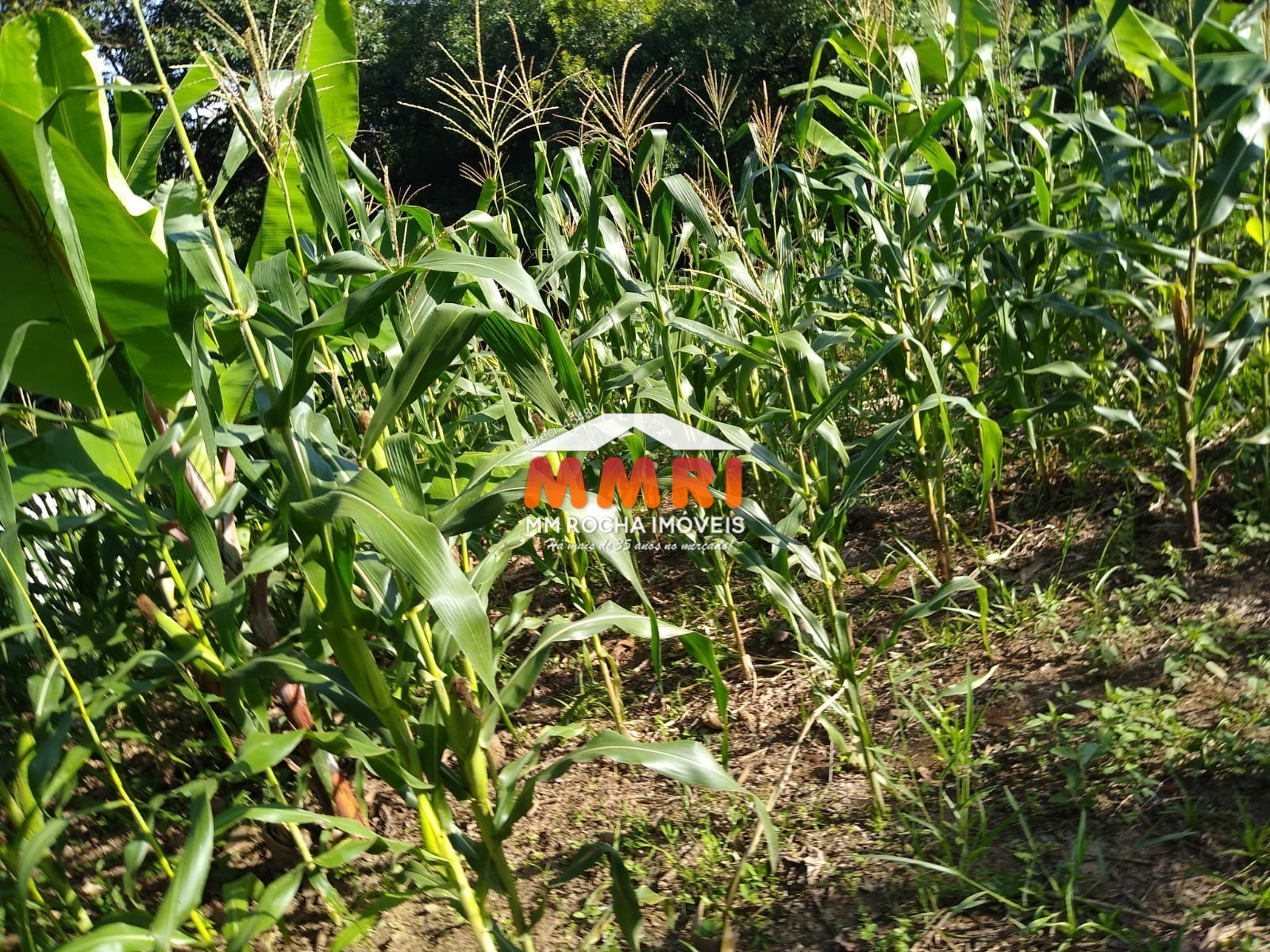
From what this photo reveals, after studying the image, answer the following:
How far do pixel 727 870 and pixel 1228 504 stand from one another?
1714 millimetres

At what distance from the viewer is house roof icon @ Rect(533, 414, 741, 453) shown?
76.2 inches

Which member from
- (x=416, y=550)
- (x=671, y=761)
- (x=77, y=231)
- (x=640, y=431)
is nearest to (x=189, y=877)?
(x=416, y=550)

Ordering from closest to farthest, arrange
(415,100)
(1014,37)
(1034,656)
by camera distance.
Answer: (1034,656), (1014,37), (415,100)

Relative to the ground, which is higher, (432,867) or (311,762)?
(311,762)

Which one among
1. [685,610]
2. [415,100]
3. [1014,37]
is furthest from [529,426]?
[415,100]

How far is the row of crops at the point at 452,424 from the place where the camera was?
1397mm

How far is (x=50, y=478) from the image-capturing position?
162 cm

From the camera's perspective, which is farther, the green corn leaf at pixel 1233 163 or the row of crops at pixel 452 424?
the green corn leaf at pixel 1233 163

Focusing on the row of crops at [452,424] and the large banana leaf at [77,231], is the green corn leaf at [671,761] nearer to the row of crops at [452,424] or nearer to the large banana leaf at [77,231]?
the row of crops at [452,424]

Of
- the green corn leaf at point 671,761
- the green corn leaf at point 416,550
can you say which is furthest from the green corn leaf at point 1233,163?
the green corn leaf at point 416,550

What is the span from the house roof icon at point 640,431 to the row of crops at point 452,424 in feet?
0.16

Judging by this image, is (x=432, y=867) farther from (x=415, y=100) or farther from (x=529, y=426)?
(x=415, y=100)

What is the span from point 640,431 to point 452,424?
52cm

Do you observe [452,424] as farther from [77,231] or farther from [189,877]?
[189,877]
